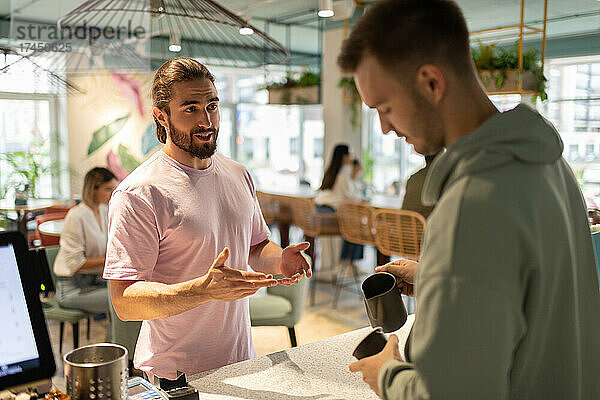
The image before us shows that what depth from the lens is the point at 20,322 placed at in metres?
0.97

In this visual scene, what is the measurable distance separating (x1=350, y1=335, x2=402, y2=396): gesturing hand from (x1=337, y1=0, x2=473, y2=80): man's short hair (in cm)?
43

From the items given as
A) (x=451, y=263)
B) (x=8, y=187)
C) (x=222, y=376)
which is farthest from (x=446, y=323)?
(x=8, y=187)

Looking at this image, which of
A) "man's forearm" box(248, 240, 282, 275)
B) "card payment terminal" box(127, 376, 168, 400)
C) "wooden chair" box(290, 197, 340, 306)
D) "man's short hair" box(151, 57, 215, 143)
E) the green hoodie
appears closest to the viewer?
the green hoodie

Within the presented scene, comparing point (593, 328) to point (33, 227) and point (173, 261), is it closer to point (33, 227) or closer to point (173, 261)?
point (173, 261)

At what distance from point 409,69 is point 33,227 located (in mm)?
4101

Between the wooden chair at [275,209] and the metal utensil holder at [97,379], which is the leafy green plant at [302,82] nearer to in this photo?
the wooden chair at [275,209]

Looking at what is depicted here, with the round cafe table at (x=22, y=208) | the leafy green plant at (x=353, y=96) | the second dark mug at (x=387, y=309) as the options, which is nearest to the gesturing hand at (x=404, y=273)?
the second dark mug at (x=387, y=309)

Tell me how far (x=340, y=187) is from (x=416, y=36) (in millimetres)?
5379

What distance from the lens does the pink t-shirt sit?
4.98 feet

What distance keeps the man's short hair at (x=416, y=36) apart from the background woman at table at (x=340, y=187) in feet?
17.0

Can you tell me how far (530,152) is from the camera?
2.43 feet

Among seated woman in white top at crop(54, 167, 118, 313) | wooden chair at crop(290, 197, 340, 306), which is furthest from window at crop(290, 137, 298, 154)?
seated woman in white top at crop(54, 167, 118, 313)

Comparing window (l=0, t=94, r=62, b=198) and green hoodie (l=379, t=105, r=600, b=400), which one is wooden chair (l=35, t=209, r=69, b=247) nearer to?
window (l=0, t=94, r=62, b=198)

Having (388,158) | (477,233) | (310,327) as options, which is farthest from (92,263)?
(388,158)
